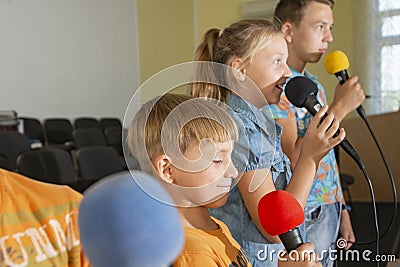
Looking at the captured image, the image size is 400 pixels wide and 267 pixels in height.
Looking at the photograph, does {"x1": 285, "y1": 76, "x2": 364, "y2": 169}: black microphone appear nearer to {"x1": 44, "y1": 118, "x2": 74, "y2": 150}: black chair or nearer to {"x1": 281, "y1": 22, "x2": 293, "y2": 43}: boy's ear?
{"x1": 281, "y1": 22, "x2": 293, "y2": 43}: boy's ear

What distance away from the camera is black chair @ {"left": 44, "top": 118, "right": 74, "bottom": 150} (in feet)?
18.6

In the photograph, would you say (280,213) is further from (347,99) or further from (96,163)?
(96,163)

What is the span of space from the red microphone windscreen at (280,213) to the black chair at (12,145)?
3891 mm

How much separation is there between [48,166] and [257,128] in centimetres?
231

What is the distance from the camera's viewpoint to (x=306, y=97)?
1.07 m

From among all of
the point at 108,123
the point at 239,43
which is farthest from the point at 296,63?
the point at 108,123

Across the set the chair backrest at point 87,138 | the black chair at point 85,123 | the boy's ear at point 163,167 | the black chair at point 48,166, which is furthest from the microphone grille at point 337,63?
the black chair at point 85,123

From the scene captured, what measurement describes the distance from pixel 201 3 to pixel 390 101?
3.12 metres

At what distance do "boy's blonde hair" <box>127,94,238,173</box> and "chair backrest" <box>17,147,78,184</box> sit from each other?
7.62ft

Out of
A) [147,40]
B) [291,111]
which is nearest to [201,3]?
[147,40]

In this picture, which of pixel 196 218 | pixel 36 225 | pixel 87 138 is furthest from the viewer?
pixel 87 138

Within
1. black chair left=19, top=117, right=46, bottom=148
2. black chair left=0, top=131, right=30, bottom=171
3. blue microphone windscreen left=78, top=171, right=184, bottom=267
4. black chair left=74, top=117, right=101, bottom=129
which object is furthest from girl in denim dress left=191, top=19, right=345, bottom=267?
black chair left=74, top=117, right=101, bottom=129

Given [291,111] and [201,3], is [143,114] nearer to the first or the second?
[291,111]

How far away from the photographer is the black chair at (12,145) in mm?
4320
